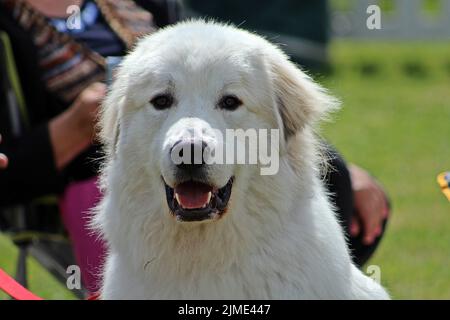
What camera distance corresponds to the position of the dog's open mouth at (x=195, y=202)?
304cm

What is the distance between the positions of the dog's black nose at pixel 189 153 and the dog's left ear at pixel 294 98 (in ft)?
1.53

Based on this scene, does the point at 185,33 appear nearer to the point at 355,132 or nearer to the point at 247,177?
the point at 247,177

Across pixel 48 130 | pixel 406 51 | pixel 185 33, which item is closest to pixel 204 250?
pixel 185 33

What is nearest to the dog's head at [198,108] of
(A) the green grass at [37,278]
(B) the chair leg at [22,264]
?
(B) the chair leg at [22,264]

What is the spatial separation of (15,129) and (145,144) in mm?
1637

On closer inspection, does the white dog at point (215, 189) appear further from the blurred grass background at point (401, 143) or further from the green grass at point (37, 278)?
the green grass at point (37, 278)

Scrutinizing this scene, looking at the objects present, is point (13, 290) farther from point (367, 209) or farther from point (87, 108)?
point (367, 209)

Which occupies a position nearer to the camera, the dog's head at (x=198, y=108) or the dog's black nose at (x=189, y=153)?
the dog's black nose at (x=189, y=153)

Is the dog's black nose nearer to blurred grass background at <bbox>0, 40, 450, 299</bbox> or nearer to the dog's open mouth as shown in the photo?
the dog's open mouth

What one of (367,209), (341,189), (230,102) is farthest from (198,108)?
(367,209)

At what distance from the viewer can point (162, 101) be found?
3168mm

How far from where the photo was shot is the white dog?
122 inches

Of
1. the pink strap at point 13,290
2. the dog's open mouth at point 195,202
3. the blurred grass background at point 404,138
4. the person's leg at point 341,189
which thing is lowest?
the blurred grass background at point 404,138
